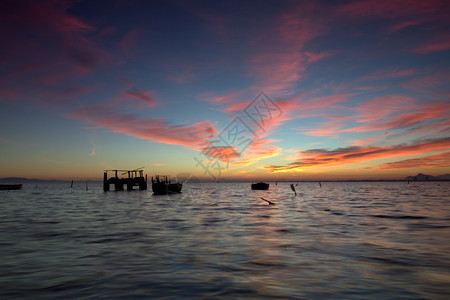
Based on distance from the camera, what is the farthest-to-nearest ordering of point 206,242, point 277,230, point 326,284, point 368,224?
→ point 368,224 → point 277,230 → point 206,242 → point 326,284

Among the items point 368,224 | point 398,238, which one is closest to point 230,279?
point 398,238

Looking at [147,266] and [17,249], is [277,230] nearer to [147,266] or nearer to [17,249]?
[147,266]

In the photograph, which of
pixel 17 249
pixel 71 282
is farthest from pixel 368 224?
pixel 17 249

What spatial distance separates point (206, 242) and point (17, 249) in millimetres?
9028

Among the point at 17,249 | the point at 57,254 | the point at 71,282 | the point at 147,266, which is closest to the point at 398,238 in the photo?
the point at 147,266

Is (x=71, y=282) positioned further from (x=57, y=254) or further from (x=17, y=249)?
(x=17, y=249)

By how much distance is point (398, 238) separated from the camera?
16.0 metres

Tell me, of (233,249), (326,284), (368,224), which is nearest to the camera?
(326,284)

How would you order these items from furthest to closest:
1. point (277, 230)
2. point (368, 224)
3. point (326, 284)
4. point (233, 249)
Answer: point (368, 224)
point (277, 230)
point (233, 249)
point (326, 284)

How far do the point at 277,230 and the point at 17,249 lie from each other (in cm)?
1446

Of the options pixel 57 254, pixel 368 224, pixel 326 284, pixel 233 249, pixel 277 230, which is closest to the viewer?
pixel 326 284

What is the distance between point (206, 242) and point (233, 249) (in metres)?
2.16

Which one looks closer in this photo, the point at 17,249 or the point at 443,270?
the point at 443,270

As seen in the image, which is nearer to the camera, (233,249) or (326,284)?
(326,284)
